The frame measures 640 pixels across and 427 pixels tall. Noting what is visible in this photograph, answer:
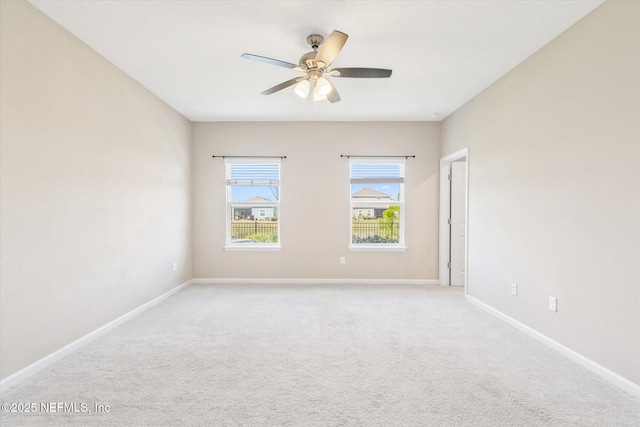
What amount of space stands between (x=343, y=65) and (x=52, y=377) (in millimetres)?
3590

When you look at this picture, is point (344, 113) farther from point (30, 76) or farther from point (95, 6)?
point (30, 76)

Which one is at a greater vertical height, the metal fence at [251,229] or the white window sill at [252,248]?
the metal fence at [251,229]

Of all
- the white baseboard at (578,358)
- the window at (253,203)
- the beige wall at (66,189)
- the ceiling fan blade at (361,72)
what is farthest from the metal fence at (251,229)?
the white baseboard at (578,358)

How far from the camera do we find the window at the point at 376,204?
525 cm

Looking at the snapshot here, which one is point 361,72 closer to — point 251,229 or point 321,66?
point 321,66

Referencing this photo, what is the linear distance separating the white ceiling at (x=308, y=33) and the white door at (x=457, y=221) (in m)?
1.43

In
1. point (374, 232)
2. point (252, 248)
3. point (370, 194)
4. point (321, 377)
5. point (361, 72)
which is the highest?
point (361, 72)

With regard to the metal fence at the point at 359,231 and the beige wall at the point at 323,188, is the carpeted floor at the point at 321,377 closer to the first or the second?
the beige wall at the point at 323,188

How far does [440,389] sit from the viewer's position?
2076mm

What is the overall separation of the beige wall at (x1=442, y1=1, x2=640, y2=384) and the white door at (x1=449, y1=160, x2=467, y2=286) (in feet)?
4.46

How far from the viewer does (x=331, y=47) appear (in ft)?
7.43

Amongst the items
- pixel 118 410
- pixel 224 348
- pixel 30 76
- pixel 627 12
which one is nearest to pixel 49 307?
pixel 118 410

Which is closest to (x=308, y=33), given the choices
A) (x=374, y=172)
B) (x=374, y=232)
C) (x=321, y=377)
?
(x=321, y=377)

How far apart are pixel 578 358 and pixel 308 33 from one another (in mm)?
3407
